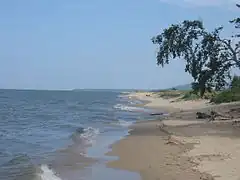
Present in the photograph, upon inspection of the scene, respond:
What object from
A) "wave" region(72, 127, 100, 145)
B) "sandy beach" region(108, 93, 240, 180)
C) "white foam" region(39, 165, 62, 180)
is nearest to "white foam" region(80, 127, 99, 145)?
"wave" region(72, 127, 100, 145)

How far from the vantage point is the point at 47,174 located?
12.5 m

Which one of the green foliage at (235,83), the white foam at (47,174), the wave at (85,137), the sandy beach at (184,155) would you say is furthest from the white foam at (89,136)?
the green foliage at (235,83)

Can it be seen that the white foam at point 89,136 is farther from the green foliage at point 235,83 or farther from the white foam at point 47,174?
the green foliage at point 235,83

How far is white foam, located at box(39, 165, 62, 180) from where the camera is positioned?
39.1 ft

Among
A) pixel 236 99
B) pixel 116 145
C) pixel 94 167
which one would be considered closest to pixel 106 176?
pixel 94 167

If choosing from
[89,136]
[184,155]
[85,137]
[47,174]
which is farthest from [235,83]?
[47,174]

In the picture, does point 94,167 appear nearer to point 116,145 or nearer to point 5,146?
point 116,145

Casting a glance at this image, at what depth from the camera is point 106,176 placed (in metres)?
12.2

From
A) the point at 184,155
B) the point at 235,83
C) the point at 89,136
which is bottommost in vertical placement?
the point at 89,136

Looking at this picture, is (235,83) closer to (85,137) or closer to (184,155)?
(85,137)

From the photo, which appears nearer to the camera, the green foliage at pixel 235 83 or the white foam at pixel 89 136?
the white foam at pixel 89 136

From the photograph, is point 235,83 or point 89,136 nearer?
point 89,136

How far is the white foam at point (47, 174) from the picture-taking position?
1191 centimetres

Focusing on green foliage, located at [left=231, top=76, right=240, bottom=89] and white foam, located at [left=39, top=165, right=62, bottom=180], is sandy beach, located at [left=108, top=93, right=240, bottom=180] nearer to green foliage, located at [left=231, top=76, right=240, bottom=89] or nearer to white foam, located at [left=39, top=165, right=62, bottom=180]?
white foam, located at [left=39, top=165, right=62, bottom=180]
